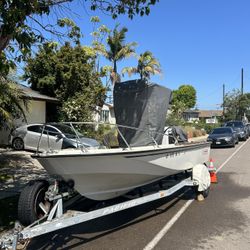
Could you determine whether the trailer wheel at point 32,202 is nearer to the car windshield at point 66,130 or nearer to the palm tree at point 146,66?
the car windshield at point 66,130

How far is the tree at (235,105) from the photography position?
74125 mm

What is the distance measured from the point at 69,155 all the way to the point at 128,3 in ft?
12.8

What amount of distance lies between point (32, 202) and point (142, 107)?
3541mm

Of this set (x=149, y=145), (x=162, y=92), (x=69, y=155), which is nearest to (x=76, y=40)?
(x=162, y=92)

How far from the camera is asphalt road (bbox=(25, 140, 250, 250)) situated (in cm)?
630

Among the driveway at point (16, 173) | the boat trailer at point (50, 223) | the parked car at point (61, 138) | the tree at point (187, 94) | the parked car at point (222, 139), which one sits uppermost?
the tree at point (187, 94)

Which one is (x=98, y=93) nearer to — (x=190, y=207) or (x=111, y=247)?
(x=190, y=207)

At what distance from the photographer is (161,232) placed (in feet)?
22.6

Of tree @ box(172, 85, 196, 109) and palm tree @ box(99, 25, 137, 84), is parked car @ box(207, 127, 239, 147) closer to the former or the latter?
palm tree @ box(99, 25, 137, 84)

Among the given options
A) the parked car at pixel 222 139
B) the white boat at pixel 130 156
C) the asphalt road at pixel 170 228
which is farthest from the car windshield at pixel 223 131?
the asphalt road at pixel 170 228

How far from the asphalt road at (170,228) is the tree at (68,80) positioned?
55.8 ft

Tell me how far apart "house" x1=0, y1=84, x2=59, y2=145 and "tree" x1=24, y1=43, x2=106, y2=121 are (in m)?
0.81

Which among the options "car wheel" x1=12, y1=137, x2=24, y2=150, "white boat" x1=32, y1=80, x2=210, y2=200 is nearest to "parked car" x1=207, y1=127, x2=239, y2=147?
"car wheel" x1=12, y1=137, x2=24, y2=150

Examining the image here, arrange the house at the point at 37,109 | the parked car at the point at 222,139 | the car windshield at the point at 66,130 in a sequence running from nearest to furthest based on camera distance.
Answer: the car windshield at the point at 66,130 < the house at the point at 37,109 < the parked car at the point at 222,139
